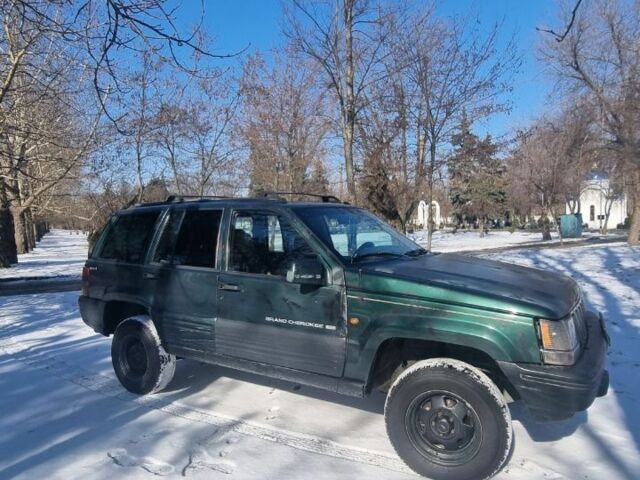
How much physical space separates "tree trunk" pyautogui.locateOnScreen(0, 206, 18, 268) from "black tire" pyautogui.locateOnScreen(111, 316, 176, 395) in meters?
18.3

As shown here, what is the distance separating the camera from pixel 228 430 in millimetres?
4047

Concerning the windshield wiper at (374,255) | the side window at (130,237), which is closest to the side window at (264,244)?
the windshield wiper at (374,255)

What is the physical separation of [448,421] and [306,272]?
1365 millimetres

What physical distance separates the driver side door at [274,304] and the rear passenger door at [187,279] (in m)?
0.15

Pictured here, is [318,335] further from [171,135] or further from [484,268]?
[171,135]

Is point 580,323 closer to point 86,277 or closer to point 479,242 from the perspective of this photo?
point 86,277

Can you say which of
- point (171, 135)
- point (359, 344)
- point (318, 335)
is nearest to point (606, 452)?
point (359, 344)

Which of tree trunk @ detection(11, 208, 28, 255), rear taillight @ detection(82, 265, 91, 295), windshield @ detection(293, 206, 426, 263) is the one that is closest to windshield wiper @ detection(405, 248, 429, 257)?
windshield @ detection(293, 206, 426, 263)

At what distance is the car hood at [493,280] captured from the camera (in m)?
3.22

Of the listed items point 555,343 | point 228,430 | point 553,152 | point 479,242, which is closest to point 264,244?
point 228,430

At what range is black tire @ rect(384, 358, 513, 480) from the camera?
3.18 metres

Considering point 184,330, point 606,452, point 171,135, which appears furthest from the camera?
point 171,135

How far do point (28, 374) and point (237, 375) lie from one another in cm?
227

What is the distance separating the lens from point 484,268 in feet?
13.4
